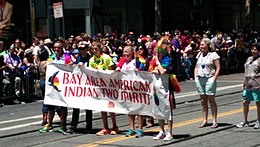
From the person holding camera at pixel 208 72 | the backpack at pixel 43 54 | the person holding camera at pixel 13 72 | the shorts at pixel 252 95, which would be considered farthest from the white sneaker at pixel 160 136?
the person holding camera at pixel 13 72

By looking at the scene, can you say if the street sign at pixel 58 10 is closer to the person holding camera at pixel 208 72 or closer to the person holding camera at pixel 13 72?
the person holding camera at pixel 13 72

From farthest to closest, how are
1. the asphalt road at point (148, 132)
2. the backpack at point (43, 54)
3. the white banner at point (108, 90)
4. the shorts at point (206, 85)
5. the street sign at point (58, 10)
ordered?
the street sign at point (58, 10) → the backpack at point (43, 54) → the shorts at point (206, 85) → the white banner at point (108, 90) → the asphalt road at point (148, 132)

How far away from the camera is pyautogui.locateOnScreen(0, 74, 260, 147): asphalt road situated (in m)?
11.4

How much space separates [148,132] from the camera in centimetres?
1265

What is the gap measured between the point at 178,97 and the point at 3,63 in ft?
18.6

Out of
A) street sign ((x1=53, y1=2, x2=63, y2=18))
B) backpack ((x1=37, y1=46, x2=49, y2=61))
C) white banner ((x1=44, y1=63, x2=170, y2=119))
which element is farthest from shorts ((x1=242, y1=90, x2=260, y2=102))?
street sign ((x1=53, y1=2, x2=63, y2=18))

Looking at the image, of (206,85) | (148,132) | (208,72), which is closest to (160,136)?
(148,132)

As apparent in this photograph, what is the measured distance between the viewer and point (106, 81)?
41.9ft

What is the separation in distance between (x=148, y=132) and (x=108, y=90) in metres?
1.19

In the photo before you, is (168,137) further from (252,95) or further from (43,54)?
(43,54)

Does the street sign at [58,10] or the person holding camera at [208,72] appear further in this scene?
the street sign at [58,10]

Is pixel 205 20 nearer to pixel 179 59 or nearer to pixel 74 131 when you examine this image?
pixel 179 59

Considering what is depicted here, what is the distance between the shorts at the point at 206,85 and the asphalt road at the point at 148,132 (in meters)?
0.75

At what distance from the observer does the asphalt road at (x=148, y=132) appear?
37.6 ft
